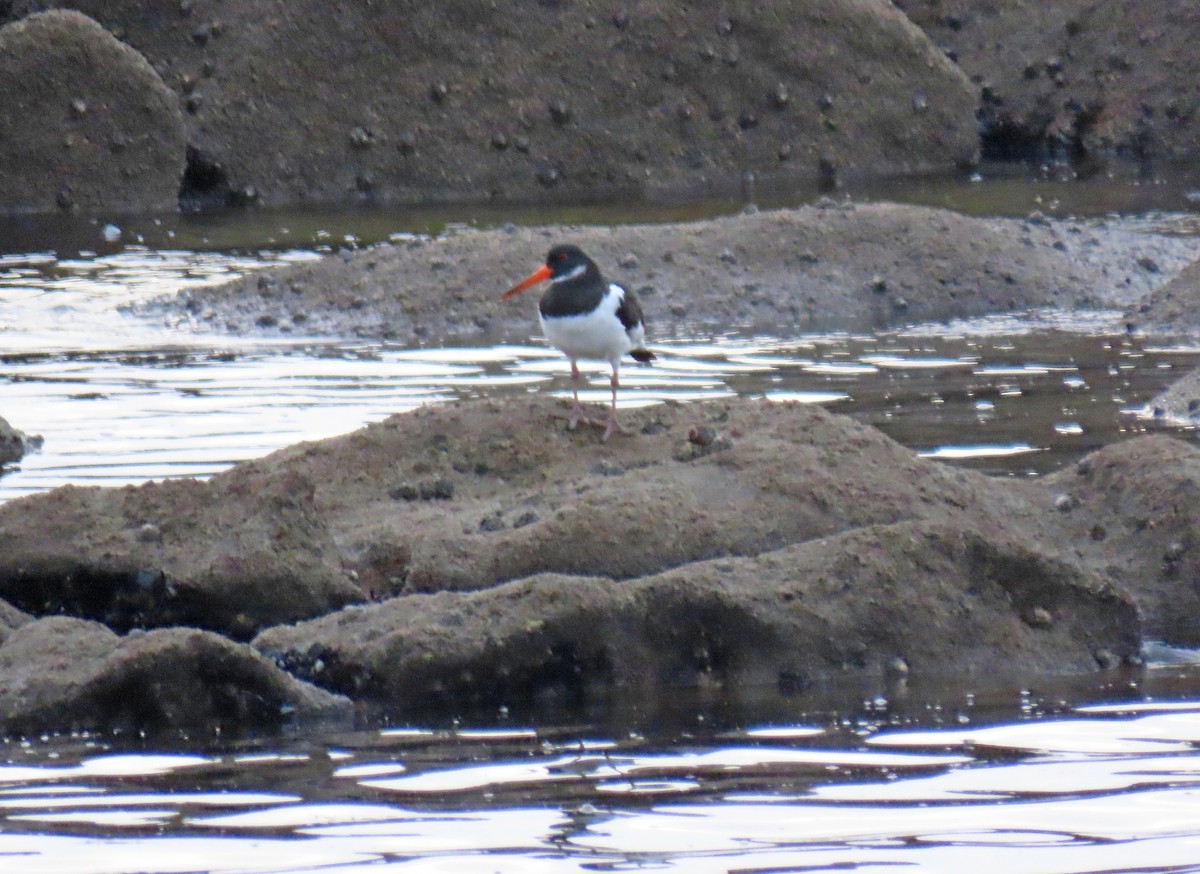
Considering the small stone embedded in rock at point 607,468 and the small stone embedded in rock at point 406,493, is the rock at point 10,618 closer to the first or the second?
the small stone embedded in rock at point 406,493

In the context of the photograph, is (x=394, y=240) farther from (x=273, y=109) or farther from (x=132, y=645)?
(x=132, y=645)

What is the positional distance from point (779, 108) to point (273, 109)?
20.4 ft

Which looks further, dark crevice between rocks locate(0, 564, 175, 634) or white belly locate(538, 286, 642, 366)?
white belly locate(538, 286, 642, 366)

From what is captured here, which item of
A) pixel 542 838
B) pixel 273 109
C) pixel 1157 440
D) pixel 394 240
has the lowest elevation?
pixel 542 838

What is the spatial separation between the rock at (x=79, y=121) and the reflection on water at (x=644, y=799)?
671 inches

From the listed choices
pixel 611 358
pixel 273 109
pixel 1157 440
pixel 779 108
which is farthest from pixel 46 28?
pixel 1157 440

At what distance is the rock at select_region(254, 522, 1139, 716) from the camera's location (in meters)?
5.95

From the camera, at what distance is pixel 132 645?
18.6 feet

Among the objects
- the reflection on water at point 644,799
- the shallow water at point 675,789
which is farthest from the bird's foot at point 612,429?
the reflection on water at point 644,799

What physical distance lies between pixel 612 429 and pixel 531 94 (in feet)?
55.7

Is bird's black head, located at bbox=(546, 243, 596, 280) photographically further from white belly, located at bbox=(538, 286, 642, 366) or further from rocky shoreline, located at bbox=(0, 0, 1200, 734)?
rocky shoreline, located at bbox=(0, 0, 1200, 734)

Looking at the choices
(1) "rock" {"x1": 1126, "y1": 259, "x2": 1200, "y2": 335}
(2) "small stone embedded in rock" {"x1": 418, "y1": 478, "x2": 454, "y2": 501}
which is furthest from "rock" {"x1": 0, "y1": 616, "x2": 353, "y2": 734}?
(1) "rock" {"x1": 1126, "y1": 259, "x2": 1200, "y2": 335}

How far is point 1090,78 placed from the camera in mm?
28297

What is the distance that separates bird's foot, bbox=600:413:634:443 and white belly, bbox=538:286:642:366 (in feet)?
2.37
